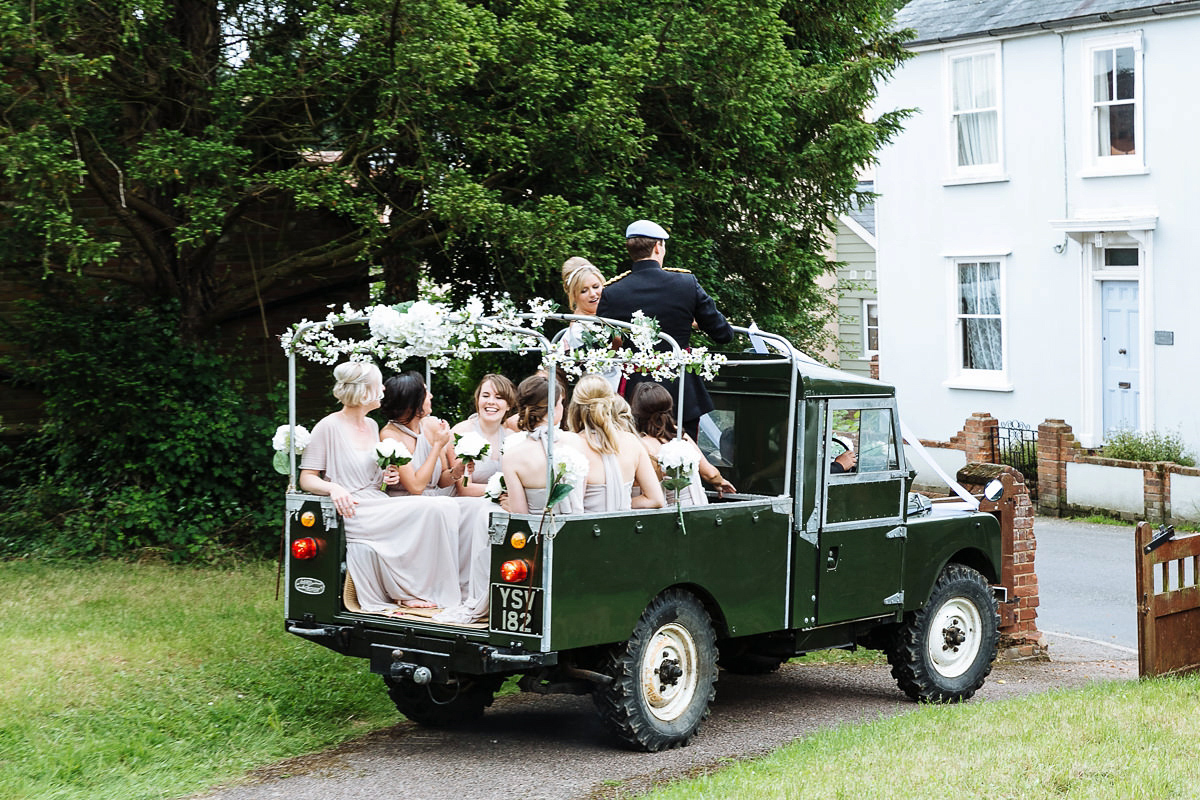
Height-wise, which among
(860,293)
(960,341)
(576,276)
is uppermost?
(860,293)

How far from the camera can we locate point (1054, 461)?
20.5 metres

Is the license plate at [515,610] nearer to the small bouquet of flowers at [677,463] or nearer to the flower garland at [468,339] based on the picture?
the small bouquet of flowers at [677,463]

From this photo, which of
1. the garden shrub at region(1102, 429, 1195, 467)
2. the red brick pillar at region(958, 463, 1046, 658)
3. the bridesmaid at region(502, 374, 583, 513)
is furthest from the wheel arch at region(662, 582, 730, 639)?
the garden shrub at region(1102, 429, 1195, 467)

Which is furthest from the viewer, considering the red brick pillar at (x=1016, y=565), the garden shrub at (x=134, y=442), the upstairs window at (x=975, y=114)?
the upstairs window at (x=975, y=114)

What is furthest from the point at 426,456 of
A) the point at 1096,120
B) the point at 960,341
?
the point at 960,341

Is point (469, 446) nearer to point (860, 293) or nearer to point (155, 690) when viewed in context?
point (155, 690)

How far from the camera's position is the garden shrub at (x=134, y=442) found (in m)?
12.7

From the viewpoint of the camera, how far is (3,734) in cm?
761

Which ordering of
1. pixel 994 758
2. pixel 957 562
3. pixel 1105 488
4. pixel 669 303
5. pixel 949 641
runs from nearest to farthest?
pixel 994 758 → pixel 669 303 → pixel 949 641 → pixel 957 562 → pixel 1105 488

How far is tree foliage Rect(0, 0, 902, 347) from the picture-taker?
11.0m

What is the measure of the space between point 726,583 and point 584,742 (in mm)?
1225

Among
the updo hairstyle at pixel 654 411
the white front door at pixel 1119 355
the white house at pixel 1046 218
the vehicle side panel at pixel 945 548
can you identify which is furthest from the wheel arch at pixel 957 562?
the white front door at pixel 1119 355

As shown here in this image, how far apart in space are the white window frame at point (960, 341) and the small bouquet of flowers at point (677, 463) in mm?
17197

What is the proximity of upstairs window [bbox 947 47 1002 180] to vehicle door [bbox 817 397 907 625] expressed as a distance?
16.1 m
